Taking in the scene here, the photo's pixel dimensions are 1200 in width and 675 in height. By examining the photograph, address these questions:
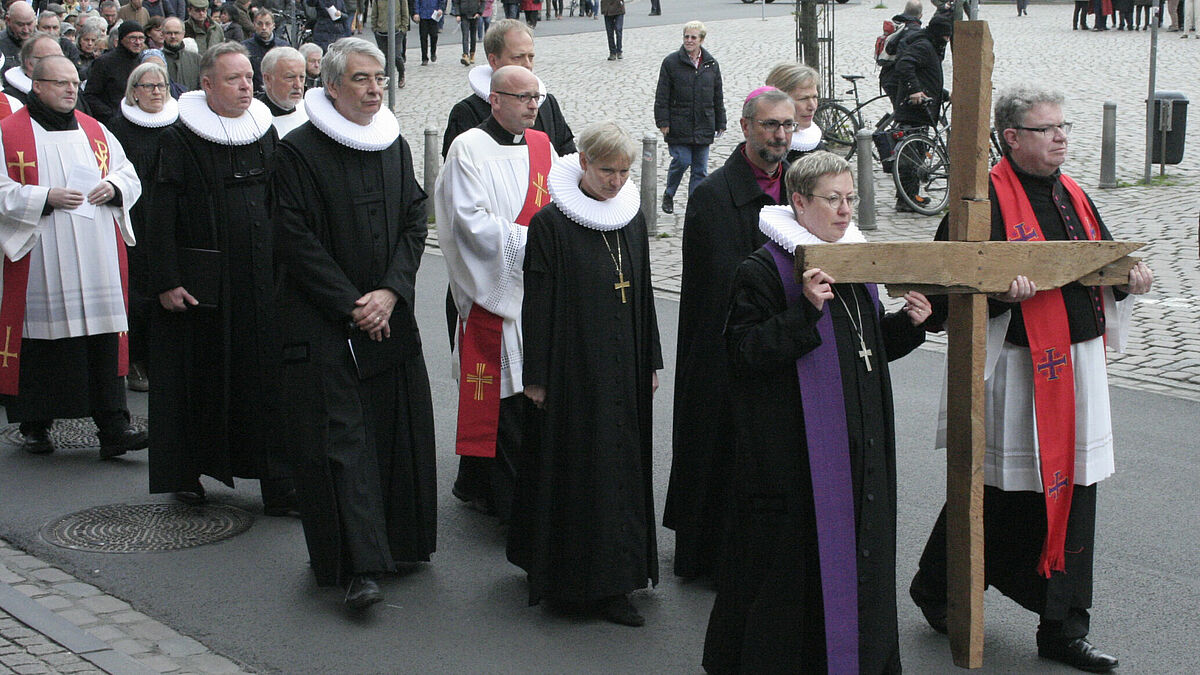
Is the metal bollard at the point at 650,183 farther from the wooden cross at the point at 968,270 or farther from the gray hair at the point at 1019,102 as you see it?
the wooden cross at the point at 968,270

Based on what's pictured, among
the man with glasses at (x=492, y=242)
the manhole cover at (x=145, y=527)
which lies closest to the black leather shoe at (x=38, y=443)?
the manhole cover at (x=145, y=527)

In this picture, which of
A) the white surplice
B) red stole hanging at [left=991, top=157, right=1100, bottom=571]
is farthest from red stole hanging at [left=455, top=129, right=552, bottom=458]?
the white surplice

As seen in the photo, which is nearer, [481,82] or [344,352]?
[344,352]

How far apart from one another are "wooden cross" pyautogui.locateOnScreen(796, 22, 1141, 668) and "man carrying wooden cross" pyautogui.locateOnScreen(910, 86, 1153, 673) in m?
0.34

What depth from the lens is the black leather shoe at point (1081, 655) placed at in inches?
193

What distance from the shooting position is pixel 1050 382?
4.84 meters

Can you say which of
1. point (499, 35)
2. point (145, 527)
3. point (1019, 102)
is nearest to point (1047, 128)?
point (1019, 102)

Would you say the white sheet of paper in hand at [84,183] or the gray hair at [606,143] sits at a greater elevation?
the gray hair at [606,143]

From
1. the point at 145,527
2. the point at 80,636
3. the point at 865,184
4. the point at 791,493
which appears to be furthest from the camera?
the point at 865,184

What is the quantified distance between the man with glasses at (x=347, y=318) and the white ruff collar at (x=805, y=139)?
1.62m

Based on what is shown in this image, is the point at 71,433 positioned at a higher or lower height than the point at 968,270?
lower

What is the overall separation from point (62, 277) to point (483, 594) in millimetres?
3199

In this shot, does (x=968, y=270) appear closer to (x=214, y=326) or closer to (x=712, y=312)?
(x=712, y=312)

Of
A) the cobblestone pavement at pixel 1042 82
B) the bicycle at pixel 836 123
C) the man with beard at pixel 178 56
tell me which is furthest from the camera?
the bicycle at pixel 836 123
